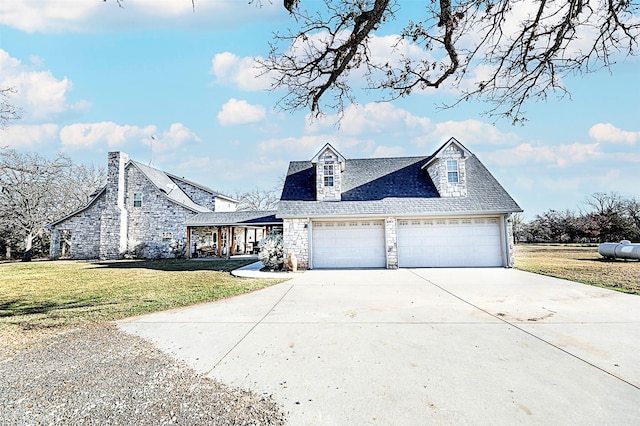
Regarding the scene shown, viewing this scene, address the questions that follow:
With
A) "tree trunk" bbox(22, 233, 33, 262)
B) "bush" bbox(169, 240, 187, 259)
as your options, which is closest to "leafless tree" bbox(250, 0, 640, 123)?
"bush" bbox(169, 240, 187, 259)

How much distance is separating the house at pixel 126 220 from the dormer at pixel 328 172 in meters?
12.2

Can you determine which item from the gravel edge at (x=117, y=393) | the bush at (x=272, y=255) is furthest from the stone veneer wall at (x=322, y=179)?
the gravel edge at (x=117, y=393)

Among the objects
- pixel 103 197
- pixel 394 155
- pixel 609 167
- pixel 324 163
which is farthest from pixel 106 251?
pixel 609 167

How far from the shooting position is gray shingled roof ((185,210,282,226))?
21.0m

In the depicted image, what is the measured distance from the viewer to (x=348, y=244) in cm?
1486

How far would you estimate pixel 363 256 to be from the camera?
14750mm

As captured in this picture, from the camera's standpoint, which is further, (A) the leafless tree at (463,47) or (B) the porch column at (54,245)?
(B) the porch column at (54,245)

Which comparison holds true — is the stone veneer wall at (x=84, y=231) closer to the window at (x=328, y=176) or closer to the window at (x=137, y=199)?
the window at (x=137, y=199)

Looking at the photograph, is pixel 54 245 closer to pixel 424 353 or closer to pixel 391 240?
pixel 391 240

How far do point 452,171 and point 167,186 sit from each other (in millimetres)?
22207

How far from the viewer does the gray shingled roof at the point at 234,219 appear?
21020 mm

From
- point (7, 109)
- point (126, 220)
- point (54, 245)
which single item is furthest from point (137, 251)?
point (7, 109)

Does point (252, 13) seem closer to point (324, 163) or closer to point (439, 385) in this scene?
point (439, 385)

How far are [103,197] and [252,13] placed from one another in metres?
24.9
